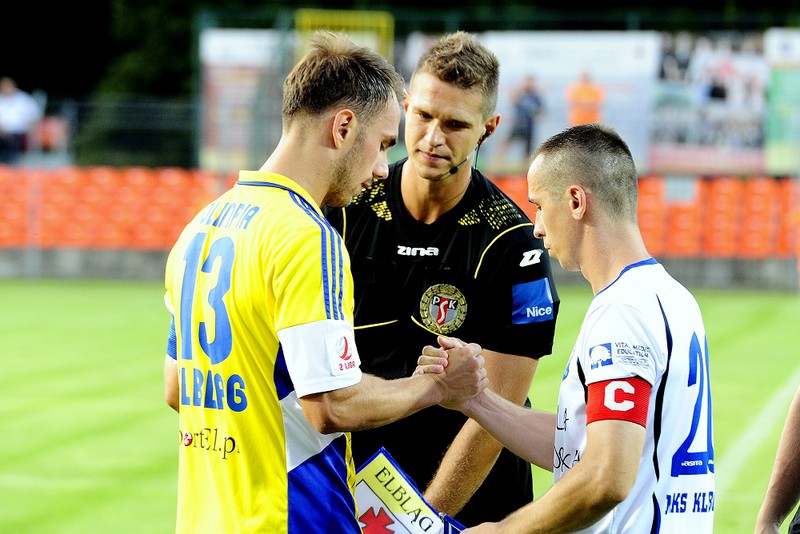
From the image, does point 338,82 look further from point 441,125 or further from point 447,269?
point 447,269

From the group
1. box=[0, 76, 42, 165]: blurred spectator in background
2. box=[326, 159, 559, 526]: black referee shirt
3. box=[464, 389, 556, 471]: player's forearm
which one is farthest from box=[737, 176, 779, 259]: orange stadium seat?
box=[464, 389, 556, 471]: player's forearm

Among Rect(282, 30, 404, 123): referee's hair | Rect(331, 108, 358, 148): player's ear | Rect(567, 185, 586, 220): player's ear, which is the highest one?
Rect(282, 30, 404, 123): referee's hair

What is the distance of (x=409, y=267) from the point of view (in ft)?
14.8

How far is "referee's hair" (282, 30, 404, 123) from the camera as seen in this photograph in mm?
3467

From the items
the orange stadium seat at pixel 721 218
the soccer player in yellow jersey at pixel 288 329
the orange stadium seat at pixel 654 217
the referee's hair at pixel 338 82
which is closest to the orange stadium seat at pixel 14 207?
the orange stadium seat at pixel 654 217

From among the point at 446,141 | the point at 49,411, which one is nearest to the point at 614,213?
the point at 446,141

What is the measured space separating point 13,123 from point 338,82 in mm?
23578

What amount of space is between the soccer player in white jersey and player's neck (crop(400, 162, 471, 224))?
951 mm

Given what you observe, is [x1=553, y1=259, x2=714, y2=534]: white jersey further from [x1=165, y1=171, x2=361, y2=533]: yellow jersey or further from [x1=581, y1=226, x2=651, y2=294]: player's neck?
[x1=165, y1=171, x2=361, y2=533]: yellow jersey

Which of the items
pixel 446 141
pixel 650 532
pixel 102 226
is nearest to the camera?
pixel 650 532

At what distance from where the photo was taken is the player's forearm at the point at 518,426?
381 cm

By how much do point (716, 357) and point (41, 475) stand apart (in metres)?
7.63

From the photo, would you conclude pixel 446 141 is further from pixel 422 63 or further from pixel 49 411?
pixel 49 411

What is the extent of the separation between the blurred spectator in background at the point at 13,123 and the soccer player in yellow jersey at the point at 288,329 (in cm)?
2256
